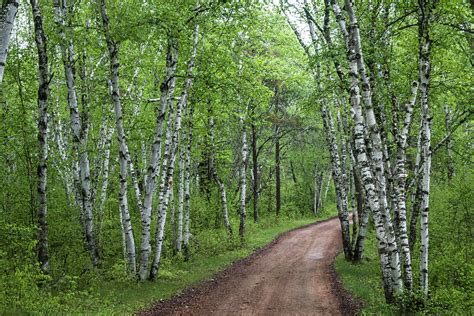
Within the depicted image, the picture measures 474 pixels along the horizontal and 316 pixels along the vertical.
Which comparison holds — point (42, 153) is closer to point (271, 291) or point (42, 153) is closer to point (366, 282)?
point (271, 291)

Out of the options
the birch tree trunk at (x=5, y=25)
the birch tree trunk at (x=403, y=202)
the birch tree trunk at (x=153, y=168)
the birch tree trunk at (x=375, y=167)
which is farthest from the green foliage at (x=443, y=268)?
the birch tree trunk at (x=5, y=25)

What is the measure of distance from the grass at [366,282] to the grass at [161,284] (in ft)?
16.6

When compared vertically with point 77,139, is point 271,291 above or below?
below

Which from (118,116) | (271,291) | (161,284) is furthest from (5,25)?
(271,291)

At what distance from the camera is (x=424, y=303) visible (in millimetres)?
8898

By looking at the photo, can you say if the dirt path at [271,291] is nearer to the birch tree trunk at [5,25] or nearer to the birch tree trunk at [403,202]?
the birch tree trunk at [403,202]

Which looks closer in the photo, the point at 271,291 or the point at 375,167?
the point at 375,167

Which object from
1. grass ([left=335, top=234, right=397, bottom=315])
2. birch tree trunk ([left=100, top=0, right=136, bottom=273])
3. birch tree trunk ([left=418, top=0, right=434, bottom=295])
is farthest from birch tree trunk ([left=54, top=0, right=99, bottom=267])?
birch tree trunk ([left=418, top=0, right=434, bottom=295])

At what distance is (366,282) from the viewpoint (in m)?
13.1

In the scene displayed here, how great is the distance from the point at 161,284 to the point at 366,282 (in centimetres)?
693

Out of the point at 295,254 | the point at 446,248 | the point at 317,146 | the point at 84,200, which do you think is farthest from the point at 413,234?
the point at 317,146

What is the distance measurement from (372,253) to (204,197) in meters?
11.1

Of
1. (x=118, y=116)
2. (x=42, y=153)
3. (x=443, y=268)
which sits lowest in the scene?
(x=443, y=268)

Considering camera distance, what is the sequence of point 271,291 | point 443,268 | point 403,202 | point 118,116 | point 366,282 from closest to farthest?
point 403,202 → point 443,268 → point 118,116 → point 271,291 → point 366,282
